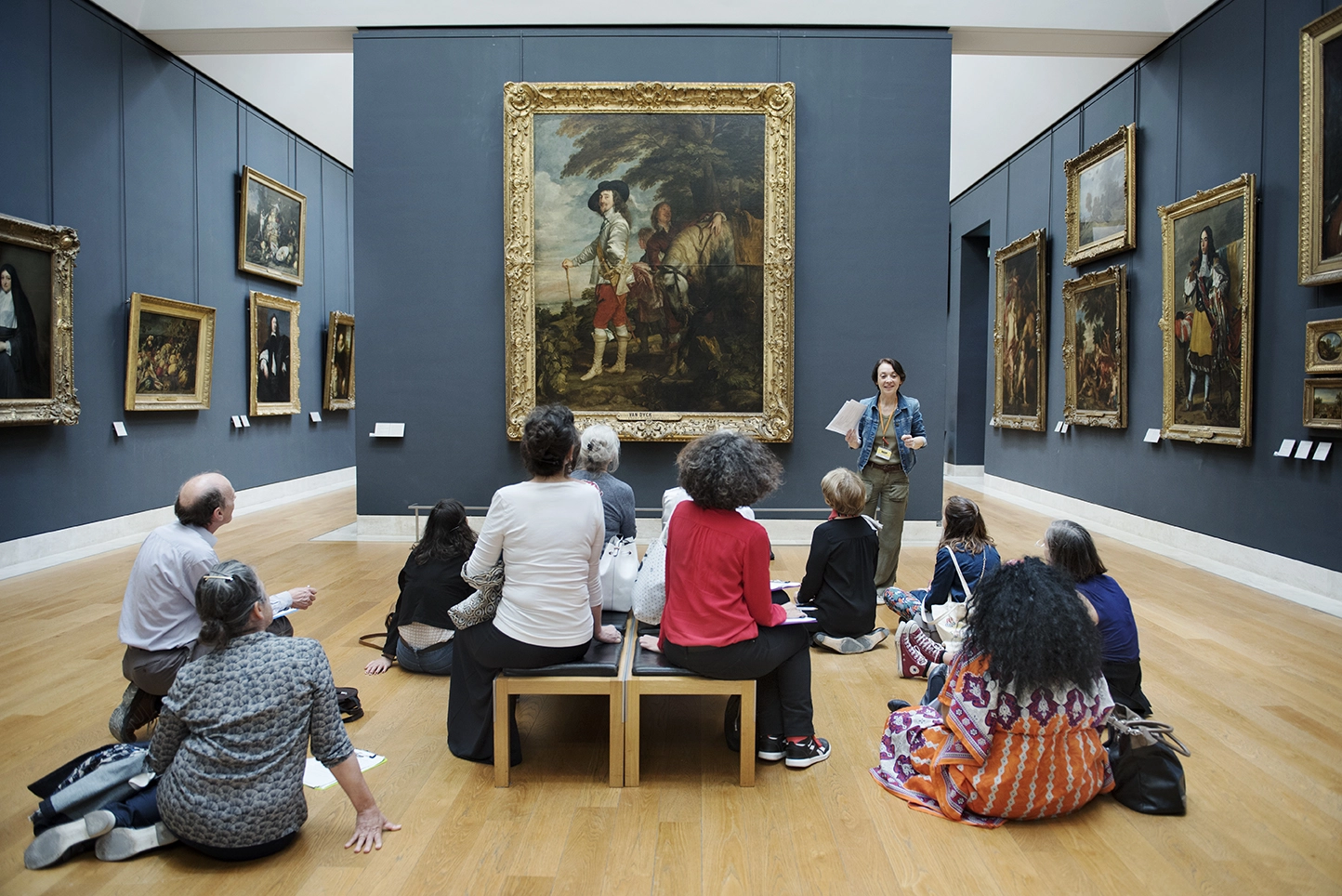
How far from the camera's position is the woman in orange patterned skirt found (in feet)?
10.5

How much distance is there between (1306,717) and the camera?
477cm

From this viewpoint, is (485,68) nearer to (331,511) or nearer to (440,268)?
(440,268)

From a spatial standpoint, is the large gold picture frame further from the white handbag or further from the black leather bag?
the white handbag

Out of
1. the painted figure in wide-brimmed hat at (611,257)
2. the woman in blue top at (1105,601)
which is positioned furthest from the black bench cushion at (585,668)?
the painted figure in wide-brimmed hat at (611,257)

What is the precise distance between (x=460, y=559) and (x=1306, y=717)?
17.0ft

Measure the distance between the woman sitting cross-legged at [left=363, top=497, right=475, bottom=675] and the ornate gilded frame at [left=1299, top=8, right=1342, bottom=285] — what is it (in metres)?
8.01

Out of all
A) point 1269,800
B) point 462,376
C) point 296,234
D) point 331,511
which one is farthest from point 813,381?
point 296,234

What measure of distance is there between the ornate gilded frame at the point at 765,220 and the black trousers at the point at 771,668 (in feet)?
19.8

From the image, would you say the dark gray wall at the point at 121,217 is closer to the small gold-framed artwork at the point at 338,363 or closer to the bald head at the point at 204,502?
the small gold-framed artwork at the point at 338,363

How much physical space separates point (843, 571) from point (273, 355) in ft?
38.5

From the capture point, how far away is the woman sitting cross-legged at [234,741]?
2939 mm

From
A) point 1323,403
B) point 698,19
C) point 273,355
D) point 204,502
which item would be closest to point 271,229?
point 273,355

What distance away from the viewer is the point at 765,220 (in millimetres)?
9977

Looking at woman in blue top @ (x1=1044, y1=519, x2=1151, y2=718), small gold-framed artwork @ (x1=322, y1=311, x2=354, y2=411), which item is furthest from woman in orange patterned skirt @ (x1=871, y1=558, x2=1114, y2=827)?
small gold-framed artwork @ (x1=322, y1=311, x2=354, y2=411)
